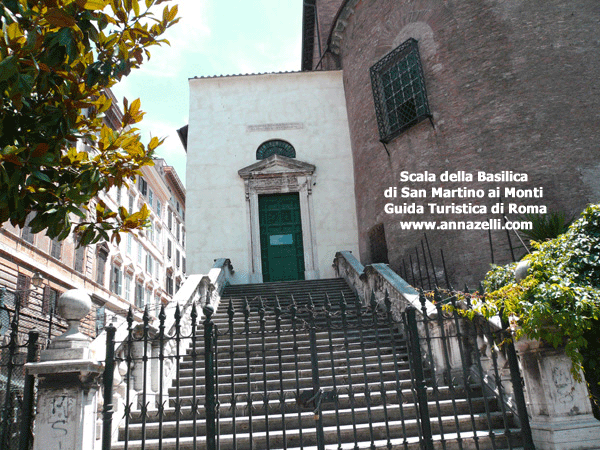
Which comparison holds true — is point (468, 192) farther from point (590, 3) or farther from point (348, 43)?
point (348, 43)

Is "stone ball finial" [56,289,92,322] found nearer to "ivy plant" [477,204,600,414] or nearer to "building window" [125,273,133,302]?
"ivy plant" [477,204,600,414]

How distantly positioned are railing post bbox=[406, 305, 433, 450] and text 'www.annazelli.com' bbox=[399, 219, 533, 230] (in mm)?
6491

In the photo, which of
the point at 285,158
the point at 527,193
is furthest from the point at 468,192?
the point at 285,158

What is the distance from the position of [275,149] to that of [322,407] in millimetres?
12854

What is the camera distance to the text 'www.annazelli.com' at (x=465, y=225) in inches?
456

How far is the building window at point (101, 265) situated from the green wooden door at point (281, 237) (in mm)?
12015

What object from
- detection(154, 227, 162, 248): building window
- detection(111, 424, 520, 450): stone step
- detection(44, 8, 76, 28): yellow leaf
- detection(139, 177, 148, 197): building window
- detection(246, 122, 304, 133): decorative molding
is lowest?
A: detection(111, 424, 520, 450): stone step

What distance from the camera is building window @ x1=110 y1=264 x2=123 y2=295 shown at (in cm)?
2727

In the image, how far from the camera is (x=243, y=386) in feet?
23.2

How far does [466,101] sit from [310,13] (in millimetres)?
12647

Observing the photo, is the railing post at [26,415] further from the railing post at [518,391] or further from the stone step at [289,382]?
the railing post at [518,391]

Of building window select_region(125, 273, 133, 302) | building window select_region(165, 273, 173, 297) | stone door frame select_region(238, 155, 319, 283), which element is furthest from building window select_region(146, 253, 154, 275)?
stone door frame select_region(238, 155, 319, 283)

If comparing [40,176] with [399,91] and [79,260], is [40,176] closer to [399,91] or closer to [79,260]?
[399,91]

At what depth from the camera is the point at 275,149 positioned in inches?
714
